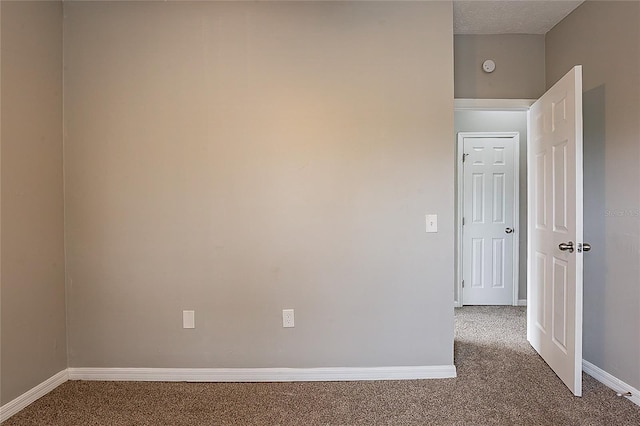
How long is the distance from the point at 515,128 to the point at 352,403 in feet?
12.0

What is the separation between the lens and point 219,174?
2.55m

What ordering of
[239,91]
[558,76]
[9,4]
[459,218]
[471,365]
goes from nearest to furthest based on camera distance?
[9,4]
[239,91]
[471,365]
[558,76]
[459,218]

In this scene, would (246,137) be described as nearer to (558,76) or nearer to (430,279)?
(430,279)

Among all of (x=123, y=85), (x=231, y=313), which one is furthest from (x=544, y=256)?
(x=123, y=85)

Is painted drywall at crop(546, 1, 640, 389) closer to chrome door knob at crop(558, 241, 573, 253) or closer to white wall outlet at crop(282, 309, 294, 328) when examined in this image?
chrome door knob at crop(558, 241, 573, 253)

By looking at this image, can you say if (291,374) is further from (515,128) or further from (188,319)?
(515,128)

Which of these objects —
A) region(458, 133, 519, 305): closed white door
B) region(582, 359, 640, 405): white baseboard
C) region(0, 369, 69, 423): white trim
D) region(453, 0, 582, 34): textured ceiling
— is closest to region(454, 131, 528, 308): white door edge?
region(458, 133, 519, 305): closed white door

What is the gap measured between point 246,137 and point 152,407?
68.4 inches

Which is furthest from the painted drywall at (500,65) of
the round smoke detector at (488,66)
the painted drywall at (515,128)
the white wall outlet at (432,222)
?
the painted drywall at (515,128)

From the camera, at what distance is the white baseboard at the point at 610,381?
2250mm

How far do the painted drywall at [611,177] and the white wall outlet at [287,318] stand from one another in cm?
207

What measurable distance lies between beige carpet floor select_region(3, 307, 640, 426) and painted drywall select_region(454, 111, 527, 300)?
1.93 m

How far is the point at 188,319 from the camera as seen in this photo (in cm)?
258

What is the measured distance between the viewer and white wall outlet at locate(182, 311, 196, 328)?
2.58 metres
